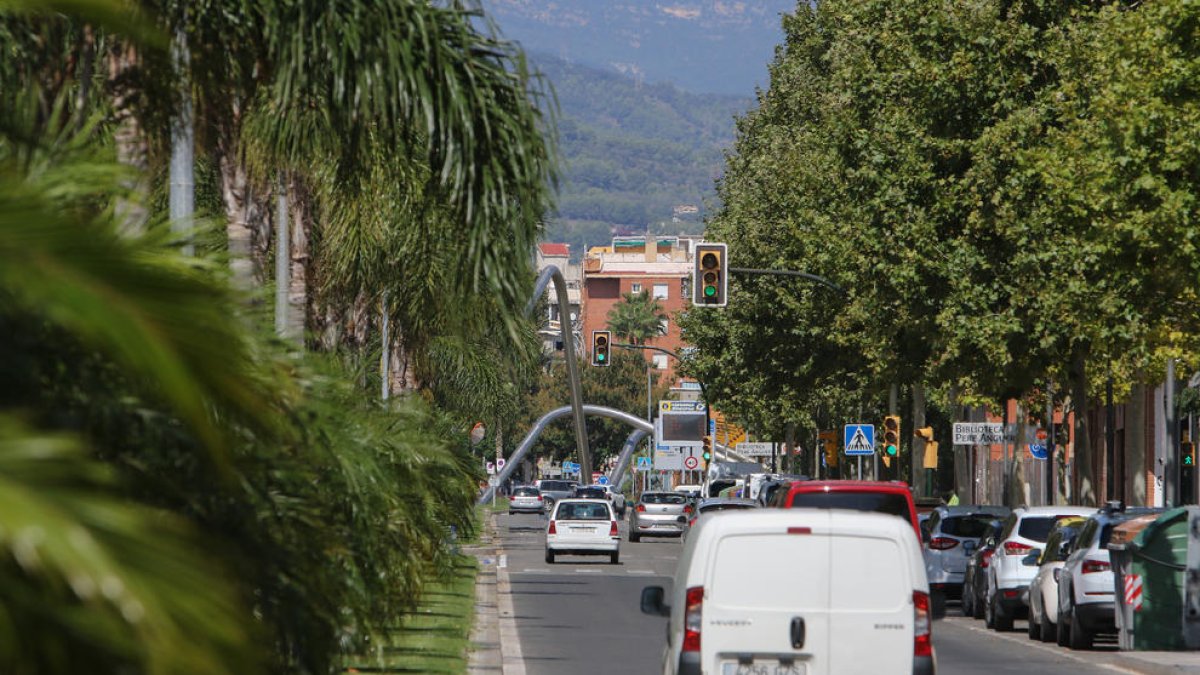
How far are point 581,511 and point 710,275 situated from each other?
13.1 meters

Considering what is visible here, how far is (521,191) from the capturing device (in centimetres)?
1049

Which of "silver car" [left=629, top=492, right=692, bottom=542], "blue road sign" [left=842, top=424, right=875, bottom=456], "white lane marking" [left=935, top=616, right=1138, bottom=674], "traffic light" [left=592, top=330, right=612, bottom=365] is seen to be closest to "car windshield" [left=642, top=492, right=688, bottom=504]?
"silver car" [left=629, top=492, right=692, bottom=542]

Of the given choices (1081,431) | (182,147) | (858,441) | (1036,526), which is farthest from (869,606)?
(858,441)

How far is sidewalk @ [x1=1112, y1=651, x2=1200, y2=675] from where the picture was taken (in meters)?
21.0

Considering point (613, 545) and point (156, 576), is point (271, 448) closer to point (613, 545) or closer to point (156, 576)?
point (156, 576)

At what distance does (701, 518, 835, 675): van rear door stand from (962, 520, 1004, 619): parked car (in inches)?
731

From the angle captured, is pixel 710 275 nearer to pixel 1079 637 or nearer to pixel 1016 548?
pixel 1016 548

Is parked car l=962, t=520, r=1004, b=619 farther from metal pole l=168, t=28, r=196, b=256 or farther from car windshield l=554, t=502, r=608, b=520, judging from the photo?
metal pole l=168, t=28, r=196, b=256

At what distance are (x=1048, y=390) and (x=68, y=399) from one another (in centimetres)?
4632

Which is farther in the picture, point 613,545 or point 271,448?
point 613,545

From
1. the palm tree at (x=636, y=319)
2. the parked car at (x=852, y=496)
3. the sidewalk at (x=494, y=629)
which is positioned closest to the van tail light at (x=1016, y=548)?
the parked car at (x=852, y=496)

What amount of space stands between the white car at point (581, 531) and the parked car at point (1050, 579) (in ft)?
77.7

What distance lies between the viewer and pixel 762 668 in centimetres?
1312

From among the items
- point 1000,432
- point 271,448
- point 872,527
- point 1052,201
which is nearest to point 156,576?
point 271,448
